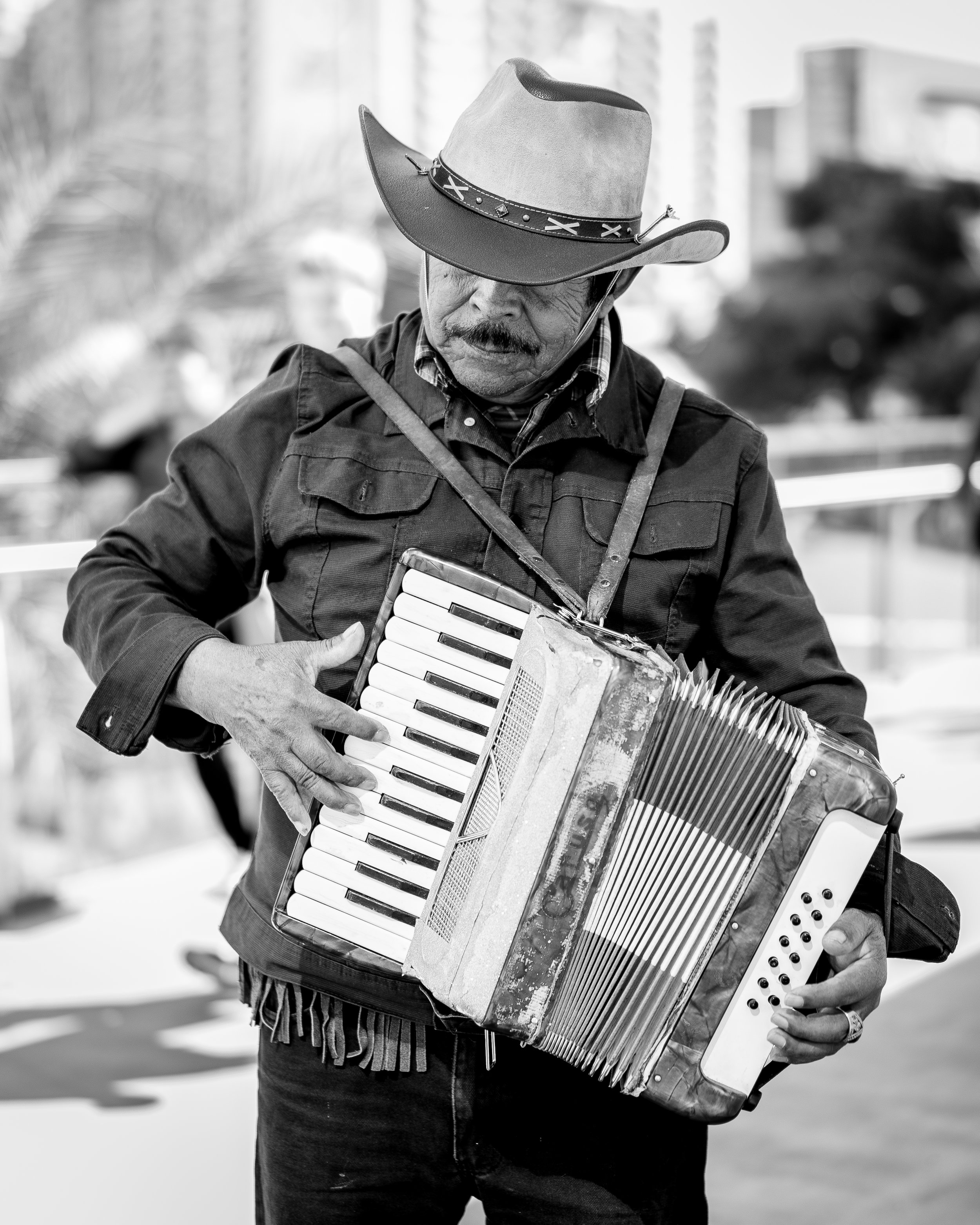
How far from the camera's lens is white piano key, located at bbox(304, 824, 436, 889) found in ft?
5.21

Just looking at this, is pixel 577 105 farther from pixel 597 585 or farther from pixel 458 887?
pixel 458 887

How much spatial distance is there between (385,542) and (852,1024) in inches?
28.5

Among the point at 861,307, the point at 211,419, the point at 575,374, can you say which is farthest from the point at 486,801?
the point at 861,307

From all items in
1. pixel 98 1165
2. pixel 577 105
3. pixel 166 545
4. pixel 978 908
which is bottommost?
pixel 978 908

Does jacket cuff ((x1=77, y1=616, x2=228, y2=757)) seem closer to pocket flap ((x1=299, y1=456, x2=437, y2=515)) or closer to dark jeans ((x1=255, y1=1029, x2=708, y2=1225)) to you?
pocket flap ((x1=299, y1=456, x2=437, y2=515))

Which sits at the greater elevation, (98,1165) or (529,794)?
(529,794)

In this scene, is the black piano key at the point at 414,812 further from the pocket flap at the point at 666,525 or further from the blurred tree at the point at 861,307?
the blurred tree at the point at 861,307

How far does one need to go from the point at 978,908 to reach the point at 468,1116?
10.1ft

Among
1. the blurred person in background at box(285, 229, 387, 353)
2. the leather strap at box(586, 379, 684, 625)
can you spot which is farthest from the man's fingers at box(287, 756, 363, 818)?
the blurred person in background at box(285, 229, 387, 353)

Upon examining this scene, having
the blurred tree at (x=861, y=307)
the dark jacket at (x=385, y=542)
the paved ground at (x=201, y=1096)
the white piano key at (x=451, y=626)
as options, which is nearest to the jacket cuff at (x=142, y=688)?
the dark jacket at (x=385, y=542)

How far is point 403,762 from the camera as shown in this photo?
1588mm

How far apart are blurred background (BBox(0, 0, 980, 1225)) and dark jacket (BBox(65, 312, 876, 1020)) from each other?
1.54 metres

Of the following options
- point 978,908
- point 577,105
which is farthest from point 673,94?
point 577,105

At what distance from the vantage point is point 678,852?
159cm
